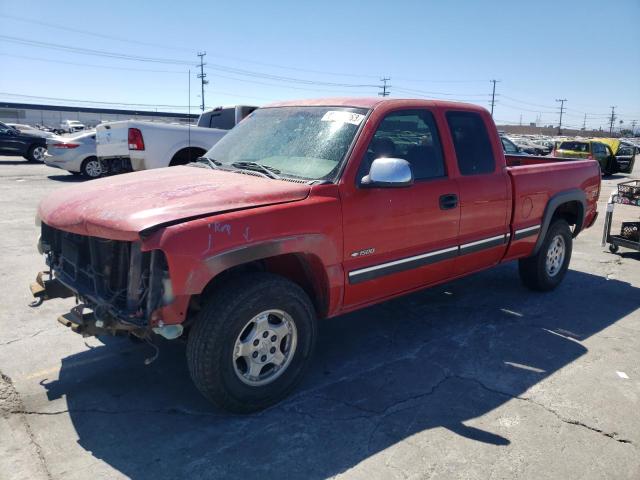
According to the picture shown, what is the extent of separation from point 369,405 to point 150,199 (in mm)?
1934

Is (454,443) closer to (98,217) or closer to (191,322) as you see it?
(191,322)

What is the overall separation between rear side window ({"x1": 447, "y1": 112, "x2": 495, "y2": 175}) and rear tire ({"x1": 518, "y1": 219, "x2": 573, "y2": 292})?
1488 millimetres

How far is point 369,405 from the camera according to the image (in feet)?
11.5

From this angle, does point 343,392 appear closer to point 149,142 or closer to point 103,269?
point 103,269

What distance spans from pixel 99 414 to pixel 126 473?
67 cm

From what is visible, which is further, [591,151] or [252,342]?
[591,151]

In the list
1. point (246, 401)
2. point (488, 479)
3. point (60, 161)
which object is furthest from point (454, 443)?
point (60, 161)

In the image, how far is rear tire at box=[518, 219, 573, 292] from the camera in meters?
5.82

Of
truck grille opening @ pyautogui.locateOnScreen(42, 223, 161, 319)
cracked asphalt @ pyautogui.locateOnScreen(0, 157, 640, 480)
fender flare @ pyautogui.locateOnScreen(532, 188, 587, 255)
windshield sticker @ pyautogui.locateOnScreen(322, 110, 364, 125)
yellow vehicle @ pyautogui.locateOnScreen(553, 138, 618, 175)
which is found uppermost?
yellow vehicle @ pyautogui.locateOnScreen(553, 138, 618, 175)

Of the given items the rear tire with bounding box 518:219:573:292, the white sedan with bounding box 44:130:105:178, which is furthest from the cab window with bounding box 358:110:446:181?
the white sedan with bounding box 44:130:105:178

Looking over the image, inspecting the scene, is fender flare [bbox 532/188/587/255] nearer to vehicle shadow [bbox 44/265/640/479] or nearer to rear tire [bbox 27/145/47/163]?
vehicle shadow [bbox 44/265/640/479]

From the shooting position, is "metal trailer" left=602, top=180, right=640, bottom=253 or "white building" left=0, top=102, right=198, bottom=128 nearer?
"metal trailer" left=602, top=180, right=640, bottom=253

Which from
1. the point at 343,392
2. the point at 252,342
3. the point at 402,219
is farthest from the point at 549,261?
the point at 252,342

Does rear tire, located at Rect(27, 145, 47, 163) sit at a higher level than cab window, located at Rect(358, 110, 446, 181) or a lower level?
lower
